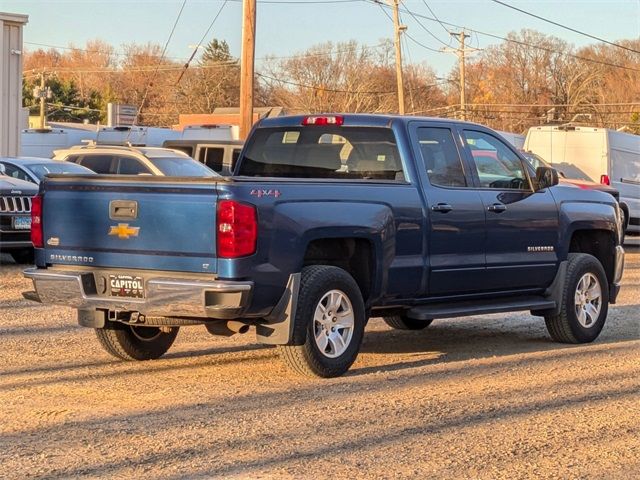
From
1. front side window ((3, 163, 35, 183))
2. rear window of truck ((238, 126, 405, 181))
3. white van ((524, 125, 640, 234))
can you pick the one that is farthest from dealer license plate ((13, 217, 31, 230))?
white van ((524, 125, 640, 234))

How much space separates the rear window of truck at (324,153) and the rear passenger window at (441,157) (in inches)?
11.2

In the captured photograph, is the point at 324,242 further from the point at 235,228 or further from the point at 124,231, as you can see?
the point at 124,231

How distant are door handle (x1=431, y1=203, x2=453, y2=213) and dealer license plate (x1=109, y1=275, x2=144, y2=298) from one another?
2465mm

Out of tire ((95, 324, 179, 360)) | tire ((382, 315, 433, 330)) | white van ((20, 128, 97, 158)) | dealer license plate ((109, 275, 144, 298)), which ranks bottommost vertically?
tire ((382, 315, 433, 330))

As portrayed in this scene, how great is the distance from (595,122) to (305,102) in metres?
20.3

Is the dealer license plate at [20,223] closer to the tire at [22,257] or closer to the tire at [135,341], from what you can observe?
the tire at [22,257]

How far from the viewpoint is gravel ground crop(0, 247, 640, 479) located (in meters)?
5.85

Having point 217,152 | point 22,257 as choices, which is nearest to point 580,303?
point 22,257

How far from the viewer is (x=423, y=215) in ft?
29.0

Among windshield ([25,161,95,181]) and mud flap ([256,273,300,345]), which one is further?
windshield ([25,161,95,181])

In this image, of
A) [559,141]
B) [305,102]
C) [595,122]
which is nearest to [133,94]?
[305,102]

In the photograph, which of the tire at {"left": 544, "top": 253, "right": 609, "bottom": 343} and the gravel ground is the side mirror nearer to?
the tire at {"left": 544, "top": 253, "right": 609, "bottom": 343}

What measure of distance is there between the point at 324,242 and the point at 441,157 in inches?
61.9

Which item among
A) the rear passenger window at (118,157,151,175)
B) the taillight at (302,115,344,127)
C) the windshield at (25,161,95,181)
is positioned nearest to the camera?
the taillight at (302,115,344,127)
